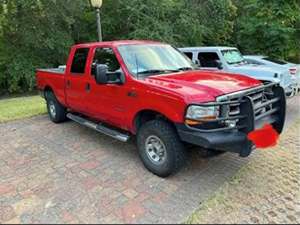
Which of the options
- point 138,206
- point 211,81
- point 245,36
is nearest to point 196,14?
point 245,36

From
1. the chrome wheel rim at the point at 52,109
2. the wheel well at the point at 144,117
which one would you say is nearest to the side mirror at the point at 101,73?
the wheel well at the point at 144,117

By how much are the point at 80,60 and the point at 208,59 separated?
15.9ft

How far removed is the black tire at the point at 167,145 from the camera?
3.50 meters

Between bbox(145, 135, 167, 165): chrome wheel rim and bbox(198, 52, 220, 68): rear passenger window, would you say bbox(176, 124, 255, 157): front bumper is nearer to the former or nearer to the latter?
bbox(145, 135, 167, 165): chrome wheel rim

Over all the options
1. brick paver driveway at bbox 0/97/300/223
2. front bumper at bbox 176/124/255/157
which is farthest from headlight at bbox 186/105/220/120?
brick paver driveway at bbox 0/97/300/223

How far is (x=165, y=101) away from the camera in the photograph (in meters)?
3.41

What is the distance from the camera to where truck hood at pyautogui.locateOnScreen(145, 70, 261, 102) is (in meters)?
3.28

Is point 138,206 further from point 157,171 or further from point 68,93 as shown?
point 68,93


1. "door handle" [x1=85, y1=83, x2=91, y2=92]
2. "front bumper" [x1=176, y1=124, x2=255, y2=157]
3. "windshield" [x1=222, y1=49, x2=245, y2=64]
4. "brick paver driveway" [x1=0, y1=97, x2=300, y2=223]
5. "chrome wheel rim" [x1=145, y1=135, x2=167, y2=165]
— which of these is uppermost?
"windshield" [x1=222, y1=49, x2=245, y2=64]

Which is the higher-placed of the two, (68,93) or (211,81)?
(211,81)

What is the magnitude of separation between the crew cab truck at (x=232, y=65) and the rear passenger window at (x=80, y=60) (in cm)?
435

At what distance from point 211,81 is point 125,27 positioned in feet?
40.3

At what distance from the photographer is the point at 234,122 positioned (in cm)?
331

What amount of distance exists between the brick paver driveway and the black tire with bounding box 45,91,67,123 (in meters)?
1.08
